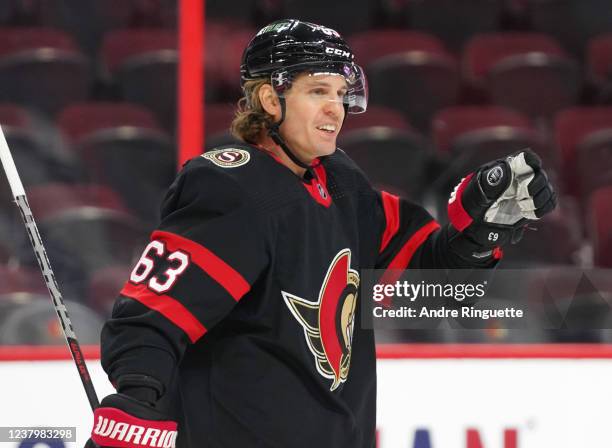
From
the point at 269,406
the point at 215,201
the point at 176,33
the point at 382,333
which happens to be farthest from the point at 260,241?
the point at 176,33

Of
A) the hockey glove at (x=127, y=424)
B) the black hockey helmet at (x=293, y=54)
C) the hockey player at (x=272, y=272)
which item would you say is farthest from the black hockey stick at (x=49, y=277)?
the black hockey helmet at (x=293, y=54)

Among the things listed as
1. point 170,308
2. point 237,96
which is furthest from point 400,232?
point 237,96

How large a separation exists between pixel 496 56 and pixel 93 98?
126 cm

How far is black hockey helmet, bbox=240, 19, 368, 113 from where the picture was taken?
1811 millimetres

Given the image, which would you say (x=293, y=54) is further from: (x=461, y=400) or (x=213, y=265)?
(x=461, y=400)

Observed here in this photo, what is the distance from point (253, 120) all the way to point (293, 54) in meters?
0.12

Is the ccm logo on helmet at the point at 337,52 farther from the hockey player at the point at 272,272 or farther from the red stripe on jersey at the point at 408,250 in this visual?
the red stripe on jersey at the point at 408,250

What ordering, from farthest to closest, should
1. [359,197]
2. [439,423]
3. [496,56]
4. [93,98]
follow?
[496,56] < [93,98] < [439,423] < [359,197]

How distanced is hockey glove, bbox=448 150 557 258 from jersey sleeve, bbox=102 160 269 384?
0.36 m

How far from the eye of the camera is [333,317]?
1.79 m

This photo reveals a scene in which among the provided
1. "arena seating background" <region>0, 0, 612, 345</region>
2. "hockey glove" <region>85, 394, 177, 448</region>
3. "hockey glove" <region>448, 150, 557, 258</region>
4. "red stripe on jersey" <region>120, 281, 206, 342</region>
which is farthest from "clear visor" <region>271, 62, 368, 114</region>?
"arena seating background" <region>0, 0, 612, 345</region>

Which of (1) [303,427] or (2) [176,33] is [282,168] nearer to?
(1) [303,427]

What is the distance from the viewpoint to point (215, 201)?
1.69 meters

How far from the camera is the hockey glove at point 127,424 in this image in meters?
1.56
